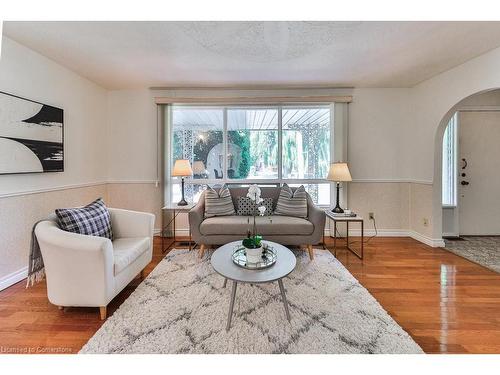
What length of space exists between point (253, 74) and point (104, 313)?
3.15 meters

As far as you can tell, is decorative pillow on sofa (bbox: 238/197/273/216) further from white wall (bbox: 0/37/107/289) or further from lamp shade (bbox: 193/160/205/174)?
white wall (bbox: 0/37/107/289)

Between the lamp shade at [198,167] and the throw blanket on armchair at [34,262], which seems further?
the lamp shade at [198,167]

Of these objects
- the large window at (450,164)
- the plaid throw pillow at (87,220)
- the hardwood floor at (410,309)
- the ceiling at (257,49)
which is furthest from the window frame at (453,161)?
the plaid throw pillow at (87,220)

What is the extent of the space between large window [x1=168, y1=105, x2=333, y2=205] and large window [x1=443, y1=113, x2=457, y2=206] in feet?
6.08

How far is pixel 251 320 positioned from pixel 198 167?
2.72 metres

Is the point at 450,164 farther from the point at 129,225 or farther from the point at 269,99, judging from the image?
the point at 129,225

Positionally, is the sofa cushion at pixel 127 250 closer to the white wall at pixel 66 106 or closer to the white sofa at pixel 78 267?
the white sofa at pixel 78 267

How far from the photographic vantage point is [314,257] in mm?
3027

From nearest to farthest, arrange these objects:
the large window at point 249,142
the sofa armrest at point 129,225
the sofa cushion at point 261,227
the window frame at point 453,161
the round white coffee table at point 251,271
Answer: the round white coffee table at point 251,271 → the sofa armrest at point 129,225 → the sofa cushion at point 261,227 → the window frame at point 453,161 → the large window at point 249,142

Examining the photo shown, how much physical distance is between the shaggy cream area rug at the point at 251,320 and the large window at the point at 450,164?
2737 millimetres

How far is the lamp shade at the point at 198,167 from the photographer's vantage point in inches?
157

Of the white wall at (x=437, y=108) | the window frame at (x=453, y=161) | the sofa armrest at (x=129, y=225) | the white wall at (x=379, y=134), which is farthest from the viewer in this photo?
the white wall at (x=379, y=134)

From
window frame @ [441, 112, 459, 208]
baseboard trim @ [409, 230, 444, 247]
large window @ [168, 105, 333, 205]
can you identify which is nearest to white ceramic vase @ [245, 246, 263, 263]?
large window @ [168, 105, 333, 205]

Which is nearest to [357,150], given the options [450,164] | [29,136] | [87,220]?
[450,164]
